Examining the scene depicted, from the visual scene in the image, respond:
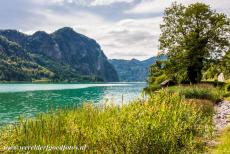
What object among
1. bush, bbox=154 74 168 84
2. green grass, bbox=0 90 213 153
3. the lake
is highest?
bush, bbox=154 74 168 84

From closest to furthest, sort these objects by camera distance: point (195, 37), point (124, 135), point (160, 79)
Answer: point (124, 135) < point (195, 37) < point (160, 79)

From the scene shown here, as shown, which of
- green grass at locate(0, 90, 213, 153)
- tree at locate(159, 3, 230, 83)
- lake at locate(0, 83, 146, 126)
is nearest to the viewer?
green grass at locate(0, 90, 213, 153)

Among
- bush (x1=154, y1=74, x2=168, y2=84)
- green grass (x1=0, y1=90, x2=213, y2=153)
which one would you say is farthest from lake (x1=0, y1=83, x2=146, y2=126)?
bush (x1=154, y1=74, x2=168, y2=84)

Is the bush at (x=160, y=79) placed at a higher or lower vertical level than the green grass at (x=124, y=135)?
higher

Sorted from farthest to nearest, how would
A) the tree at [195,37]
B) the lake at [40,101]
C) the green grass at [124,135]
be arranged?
1. the tree at [195,37]
2. the lake at [40,101]
3. the green grass at [124,135]

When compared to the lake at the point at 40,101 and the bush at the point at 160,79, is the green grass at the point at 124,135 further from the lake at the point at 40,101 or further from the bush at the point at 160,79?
the bush at the point at 160,79

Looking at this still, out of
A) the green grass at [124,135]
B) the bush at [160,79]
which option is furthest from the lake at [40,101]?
the bush at [160,79]

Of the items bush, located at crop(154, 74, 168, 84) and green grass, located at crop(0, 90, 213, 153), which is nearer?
green grass, located at crop(0, 90, 213, 153)

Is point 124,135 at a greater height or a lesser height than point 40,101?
greater

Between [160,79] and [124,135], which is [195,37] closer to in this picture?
[160,79]

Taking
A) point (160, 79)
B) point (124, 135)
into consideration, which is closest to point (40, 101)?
point (160, 79)

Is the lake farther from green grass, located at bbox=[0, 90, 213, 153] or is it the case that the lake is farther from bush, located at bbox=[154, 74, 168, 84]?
bush, located at bbox=[154, 74, 168, 84]

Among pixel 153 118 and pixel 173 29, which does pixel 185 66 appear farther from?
pixel 153 118

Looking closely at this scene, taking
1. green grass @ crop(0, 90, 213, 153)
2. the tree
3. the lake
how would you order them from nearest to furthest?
1. green grass @ crop(0, 90, 213, 153)
2. the lake
3. the tree
